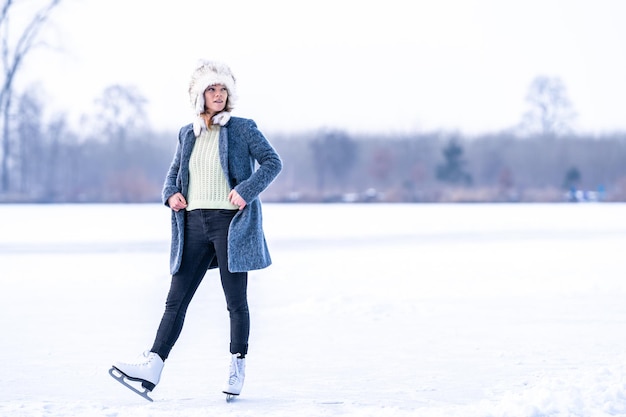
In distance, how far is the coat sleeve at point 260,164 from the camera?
3.37m

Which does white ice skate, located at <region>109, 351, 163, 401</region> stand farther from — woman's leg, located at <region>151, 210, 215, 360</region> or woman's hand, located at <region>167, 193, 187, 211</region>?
woman's hand, located at <region>167, 193, 187, 211</region>

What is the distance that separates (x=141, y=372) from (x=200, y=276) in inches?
→ 17.1

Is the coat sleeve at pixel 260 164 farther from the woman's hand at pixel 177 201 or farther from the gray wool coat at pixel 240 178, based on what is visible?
the woman's hand at pixel 177 201

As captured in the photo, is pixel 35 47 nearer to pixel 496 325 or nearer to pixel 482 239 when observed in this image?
pixel 482 239

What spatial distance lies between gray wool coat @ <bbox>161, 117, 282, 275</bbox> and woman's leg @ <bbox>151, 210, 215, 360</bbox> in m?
0.03

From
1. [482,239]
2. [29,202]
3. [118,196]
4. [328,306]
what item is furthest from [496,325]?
[118,196]

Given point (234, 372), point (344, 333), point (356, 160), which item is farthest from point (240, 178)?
point (356, 160)

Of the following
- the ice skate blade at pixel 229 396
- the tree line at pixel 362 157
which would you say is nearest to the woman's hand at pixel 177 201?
the ice skate blade at pixel 229 396

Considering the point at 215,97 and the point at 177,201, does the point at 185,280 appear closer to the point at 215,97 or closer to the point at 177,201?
the point at 177,201

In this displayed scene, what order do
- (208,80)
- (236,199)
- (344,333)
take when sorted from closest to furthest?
(236,199)
(208,80)
(344,333)

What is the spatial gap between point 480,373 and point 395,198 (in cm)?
3215

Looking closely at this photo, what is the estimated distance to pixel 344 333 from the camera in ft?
17.4

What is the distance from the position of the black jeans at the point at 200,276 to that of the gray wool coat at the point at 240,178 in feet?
0.14

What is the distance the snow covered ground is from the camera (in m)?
3.48
